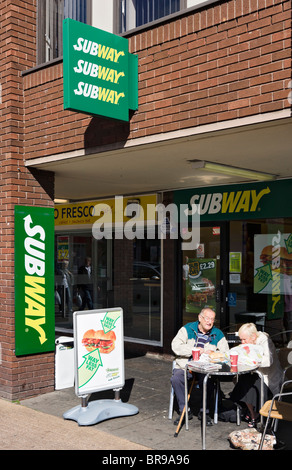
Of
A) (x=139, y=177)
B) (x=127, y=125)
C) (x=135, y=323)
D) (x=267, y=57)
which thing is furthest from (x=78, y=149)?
(x=135, y=323)

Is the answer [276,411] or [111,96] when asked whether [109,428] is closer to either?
[276,411]

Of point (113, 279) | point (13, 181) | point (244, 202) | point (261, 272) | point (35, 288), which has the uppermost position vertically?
point (13, 181)

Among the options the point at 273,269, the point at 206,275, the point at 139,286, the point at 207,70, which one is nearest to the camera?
the point at 207,70

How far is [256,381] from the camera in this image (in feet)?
18.2

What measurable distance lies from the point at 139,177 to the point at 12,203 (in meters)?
2.10

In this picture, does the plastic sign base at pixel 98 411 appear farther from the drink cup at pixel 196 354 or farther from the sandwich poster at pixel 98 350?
the drink cup at pixel 196 354

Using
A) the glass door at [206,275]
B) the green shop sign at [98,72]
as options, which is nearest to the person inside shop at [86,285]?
the glass door at [206,275]

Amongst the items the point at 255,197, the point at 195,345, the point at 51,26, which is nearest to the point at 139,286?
the point at 255,197

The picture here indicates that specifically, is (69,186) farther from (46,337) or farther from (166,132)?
(166,132)

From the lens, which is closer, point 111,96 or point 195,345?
point 111,96

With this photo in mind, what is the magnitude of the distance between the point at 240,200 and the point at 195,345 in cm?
306

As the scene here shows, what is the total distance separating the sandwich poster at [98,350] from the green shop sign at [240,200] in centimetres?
292

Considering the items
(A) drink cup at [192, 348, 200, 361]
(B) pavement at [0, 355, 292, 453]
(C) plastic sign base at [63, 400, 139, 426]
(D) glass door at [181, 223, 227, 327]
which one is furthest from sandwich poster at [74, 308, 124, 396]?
(D) glass door at [181, 223, 227, 327]
